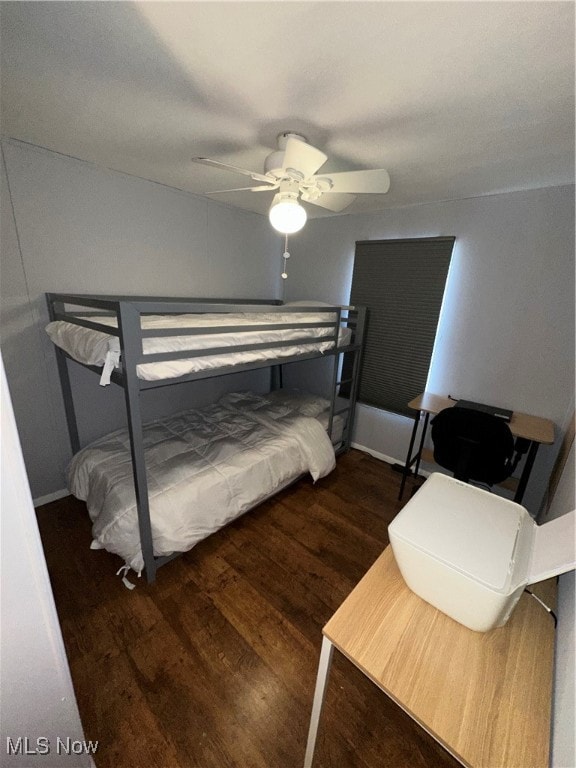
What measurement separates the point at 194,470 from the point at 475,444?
5.97 feet

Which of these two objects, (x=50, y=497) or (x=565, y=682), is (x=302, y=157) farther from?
(x=50, y=497)

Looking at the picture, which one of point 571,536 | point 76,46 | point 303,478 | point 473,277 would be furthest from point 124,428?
point 473,277

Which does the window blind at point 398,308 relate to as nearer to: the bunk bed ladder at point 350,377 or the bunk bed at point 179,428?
the bunk bed ladder at point 350,377

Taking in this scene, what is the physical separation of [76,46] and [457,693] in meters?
2.27

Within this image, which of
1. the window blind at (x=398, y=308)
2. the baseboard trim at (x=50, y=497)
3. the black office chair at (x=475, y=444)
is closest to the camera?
the black office chair at (x=475, y=444)

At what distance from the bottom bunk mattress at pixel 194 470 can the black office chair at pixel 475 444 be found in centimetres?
99

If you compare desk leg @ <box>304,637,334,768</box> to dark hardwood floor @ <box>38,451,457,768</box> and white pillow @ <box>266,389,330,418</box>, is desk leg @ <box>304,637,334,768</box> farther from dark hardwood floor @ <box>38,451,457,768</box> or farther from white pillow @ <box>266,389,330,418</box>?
white pillow @ <box>266,389,330,418</box>

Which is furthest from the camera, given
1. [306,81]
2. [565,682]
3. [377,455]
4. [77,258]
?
[377,455]

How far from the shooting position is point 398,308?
2.72m

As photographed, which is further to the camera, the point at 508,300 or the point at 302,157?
the point at 508,300

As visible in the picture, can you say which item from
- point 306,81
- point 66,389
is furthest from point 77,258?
point 306,81

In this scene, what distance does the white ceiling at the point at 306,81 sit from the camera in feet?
2.80

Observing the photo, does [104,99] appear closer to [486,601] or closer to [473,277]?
[486,601]

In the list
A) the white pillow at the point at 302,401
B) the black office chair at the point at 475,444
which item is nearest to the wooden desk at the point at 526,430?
the black office chair at the point at 475,444
